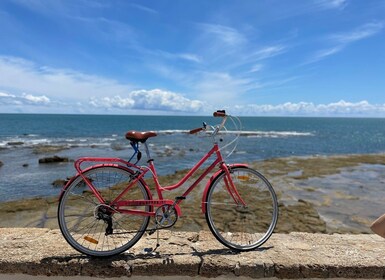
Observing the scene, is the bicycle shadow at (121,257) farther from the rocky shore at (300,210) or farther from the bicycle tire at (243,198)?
the rocky shore at (300,210)

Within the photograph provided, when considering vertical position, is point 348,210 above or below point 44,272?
below

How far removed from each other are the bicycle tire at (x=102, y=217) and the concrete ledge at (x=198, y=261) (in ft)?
0.48

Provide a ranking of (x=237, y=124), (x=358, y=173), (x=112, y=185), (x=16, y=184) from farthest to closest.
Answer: (x=358, y=173)
(x=16, y=184)
(x=237, y=124)
(x=112, y=185)

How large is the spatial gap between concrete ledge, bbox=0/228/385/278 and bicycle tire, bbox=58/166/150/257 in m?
0.15

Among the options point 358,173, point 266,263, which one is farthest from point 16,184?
point 358,173

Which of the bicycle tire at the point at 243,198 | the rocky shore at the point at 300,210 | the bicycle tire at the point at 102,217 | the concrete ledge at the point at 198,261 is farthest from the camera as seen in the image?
the rocky shore at the point at 300,210

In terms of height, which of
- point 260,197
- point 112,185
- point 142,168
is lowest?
point 260,197

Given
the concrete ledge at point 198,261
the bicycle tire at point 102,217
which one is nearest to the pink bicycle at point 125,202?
the bicycle tire at point 102,217

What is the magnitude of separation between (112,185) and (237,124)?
5.38ft

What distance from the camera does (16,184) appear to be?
1429cm

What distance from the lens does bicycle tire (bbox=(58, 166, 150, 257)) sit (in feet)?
10.7

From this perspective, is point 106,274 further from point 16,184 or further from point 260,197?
point 16,184

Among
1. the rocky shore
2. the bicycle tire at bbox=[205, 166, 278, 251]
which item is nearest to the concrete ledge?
the bicycle tire at bbox=[205, 166, 278, 251]

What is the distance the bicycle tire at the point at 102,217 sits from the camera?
3258mm
